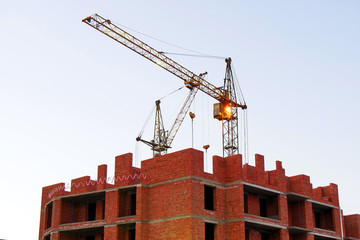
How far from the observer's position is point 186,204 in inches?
1763

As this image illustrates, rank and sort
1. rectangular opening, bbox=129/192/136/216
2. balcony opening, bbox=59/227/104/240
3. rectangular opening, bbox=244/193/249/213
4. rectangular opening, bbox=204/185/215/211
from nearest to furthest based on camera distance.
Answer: rectangular opening, bbox=204/185/215/211 < rectangular opening, bbox=244/193/249/213 < rectangular opening, bbox=129/192/136/216 < balcony opening, bbox=59/227/104/240

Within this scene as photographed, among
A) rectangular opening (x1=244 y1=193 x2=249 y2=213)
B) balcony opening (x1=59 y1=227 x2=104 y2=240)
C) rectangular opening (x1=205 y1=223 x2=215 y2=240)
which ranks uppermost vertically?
rectangular opening (x1=244 y1=193 x2=249 y2=213)

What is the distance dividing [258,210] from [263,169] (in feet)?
12.4

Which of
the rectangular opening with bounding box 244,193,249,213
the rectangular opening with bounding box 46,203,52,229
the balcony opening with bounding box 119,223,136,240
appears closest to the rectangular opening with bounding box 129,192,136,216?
the balcony opening with bounding box 119,223,136,240

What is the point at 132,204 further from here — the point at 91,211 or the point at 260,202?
the point at 260,202

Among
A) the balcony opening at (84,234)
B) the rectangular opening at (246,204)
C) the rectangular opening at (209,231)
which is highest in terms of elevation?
the rectangular opening at (246,204)

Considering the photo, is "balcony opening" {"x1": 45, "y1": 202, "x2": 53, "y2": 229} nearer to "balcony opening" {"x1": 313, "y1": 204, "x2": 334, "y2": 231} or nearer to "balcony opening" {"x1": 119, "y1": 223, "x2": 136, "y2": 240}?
"balcony opening" {"x1": 119, "y1": 223, "x2": 136, "y2": 240}

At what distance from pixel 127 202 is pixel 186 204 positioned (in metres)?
7.39

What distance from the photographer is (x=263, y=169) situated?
49906 millimetres

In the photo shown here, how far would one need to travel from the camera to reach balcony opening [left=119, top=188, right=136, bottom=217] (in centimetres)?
4922

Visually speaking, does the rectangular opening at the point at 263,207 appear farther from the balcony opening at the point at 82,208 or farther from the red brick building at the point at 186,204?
the balcony opening at the point at 82,208

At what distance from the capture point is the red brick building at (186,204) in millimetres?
45656

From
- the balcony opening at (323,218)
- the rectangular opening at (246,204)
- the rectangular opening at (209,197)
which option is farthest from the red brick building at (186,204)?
the balcony opening at (323,218)

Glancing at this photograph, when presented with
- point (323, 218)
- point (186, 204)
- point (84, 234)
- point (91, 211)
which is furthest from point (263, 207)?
point (84, 234)
